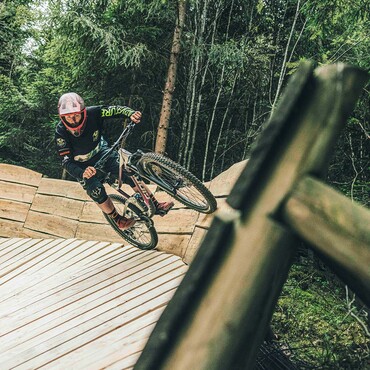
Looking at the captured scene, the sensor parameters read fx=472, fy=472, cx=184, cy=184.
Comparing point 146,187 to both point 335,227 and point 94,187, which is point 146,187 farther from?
point 335,227

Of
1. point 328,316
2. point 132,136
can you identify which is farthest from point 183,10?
point 328,316

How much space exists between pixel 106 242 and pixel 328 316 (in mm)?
2777

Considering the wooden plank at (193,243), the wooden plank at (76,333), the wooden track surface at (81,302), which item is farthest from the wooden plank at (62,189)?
the wooden plank at (76,333)

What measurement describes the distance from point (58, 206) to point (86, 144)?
200 centimetres

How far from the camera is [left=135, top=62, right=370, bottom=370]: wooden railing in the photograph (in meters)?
0.56

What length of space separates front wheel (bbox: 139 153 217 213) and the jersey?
577 millimetres

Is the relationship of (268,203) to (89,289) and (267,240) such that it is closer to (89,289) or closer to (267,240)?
(267,240)

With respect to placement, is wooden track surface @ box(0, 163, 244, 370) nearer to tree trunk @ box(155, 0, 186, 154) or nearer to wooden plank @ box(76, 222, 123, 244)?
wooden plank @ box(76, 222, 123, 244)

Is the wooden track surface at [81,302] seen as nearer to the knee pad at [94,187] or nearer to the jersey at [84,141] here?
the knee pad at [94,187]

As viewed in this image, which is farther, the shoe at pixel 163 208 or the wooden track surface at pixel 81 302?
the shoe at pixel 163 208

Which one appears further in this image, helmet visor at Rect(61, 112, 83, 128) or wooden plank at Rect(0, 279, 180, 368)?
helmet visor at Rect(61, 112, 83, 128)

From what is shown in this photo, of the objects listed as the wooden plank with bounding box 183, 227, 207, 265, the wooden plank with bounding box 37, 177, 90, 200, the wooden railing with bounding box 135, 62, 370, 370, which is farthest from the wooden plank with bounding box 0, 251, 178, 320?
the wooden railing with bounding box 135, 62, 370, 370

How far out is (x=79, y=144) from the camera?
5.00 meters

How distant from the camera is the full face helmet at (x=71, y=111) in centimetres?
475
